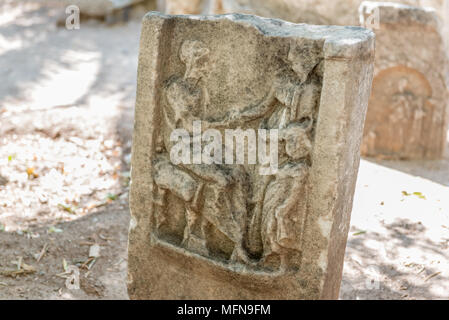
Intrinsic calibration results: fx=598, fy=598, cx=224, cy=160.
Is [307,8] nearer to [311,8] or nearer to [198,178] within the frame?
[311,8]

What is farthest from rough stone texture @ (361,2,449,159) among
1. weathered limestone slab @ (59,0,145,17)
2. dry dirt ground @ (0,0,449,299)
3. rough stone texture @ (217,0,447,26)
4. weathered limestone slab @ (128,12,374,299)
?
weathered limestone slab @ (59,0,145,17)

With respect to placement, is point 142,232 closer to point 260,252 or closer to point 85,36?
point 260,252

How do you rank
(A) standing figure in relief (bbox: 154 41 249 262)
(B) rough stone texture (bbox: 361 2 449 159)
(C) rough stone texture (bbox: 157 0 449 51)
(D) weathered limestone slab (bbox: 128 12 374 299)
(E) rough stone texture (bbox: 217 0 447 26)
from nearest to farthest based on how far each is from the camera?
(D) weathered limestone slab (bbox: 128 12 374 299) < (A) standing figure in relief (bbox: 154 41 249 262) < (B) rough stone texture (bbox: 361 2 449 159) < (C) rough stone texture (bbox: 157 0 449 51) < (E) rough stone texture (bbox: 217 0 447 26)

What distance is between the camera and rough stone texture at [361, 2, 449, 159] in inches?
198

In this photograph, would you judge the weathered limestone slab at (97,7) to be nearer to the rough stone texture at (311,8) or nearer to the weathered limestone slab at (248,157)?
the rough stone texture at (311,8)

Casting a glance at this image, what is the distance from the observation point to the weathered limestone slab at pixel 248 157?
2400 mm

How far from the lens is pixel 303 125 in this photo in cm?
243

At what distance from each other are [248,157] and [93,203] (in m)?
2.10

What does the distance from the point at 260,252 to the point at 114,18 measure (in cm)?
773

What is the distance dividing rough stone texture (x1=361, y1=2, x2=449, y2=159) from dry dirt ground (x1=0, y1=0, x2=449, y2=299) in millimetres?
222

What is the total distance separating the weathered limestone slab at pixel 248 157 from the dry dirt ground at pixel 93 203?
0.79 meters

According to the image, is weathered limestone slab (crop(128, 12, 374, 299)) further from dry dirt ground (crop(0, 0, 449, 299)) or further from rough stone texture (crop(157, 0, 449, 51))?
rough stone texture (crop(157, 0, 449, 51))

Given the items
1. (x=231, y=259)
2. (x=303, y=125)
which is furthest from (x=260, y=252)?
(x=303, y=125)

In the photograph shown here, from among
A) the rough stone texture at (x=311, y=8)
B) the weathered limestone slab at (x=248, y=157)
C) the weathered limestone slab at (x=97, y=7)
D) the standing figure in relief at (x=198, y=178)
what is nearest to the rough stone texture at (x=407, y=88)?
the rough stone texture at (x=311, y=8)
